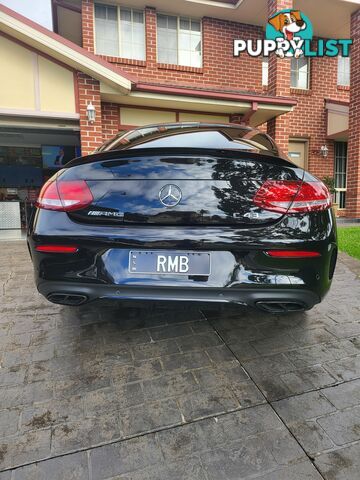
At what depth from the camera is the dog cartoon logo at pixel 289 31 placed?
8.73 m

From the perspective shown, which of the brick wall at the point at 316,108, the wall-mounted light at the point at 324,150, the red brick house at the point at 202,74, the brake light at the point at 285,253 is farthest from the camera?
the wall-mounted light at the point at 324,150

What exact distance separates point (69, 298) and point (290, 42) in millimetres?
10086

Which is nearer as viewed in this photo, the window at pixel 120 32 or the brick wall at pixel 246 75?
the brick wall at pixel 246 75

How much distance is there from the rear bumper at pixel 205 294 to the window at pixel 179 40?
872cm

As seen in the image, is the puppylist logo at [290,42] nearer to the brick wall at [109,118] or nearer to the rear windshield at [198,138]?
the brick wall at [109,118]

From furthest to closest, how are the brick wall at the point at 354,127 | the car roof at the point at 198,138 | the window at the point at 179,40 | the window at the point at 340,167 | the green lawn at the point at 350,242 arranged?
1. the window at the point at 340,167
2. the brick wall at the point at 354,127
3. the window at the point at 179,40
4. the green lawn at the point at 350,242
5. the car roof at the point at 198,138

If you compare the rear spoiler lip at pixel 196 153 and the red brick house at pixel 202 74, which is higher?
the red brick house at pixel 202 74

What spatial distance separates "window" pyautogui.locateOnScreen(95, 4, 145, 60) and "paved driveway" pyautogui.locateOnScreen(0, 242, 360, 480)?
317 inches

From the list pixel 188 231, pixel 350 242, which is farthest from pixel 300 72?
pixel 188 231

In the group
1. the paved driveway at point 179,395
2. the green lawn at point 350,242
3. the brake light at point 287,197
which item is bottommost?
the paved driveway at point 179,395

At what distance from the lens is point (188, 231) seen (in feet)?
5.88

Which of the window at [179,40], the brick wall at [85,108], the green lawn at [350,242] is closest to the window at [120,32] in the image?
the window at [179,40]

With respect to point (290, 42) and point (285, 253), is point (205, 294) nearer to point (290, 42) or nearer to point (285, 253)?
point (285, 253)

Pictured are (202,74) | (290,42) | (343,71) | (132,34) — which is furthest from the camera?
(343,71)
